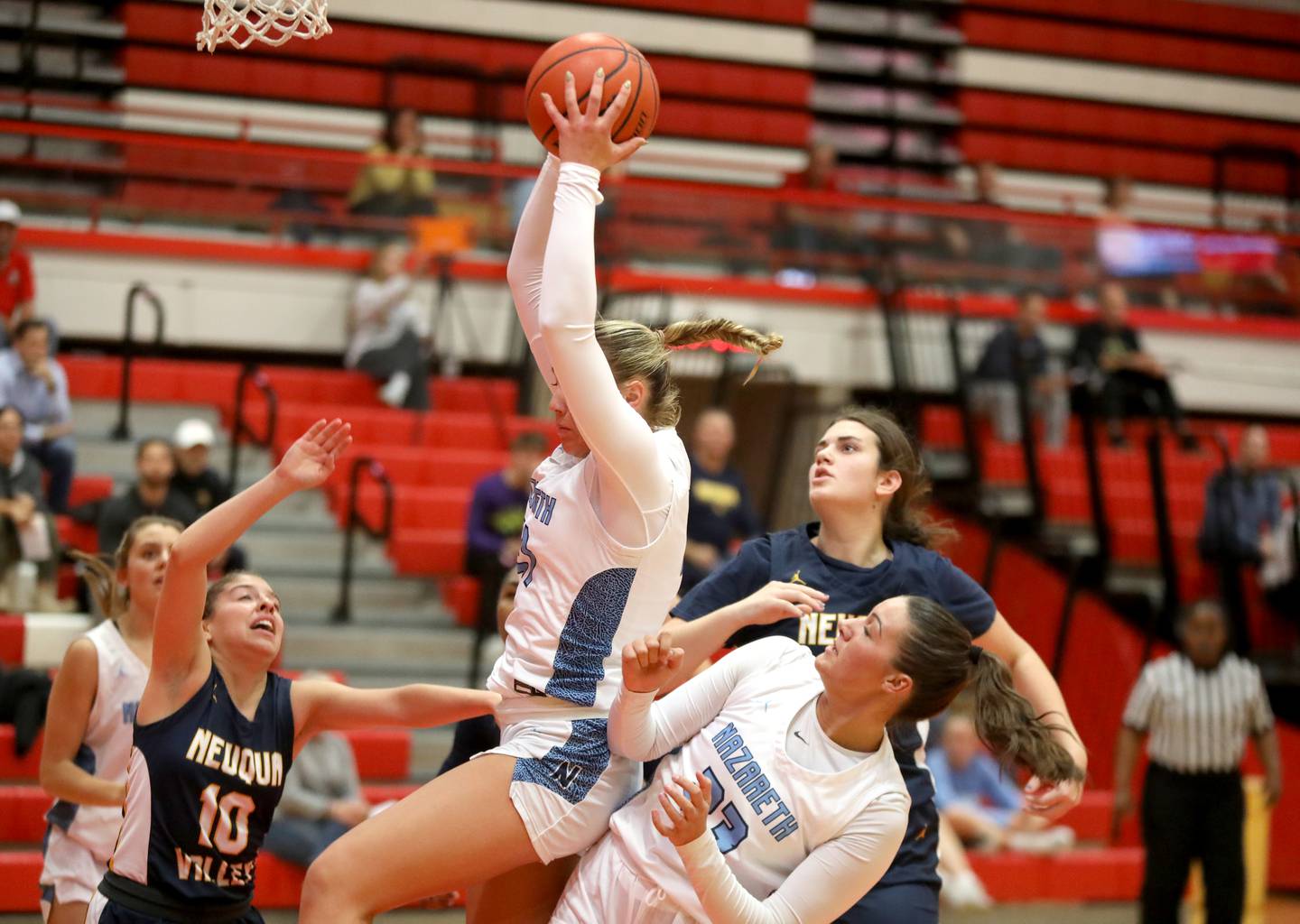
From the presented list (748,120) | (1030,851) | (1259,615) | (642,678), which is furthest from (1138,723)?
(748,120)

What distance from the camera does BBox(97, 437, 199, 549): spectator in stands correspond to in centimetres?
688

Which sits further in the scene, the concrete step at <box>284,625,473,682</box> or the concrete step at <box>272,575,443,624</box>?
the concrete step at <box>272,575,443,624</box>

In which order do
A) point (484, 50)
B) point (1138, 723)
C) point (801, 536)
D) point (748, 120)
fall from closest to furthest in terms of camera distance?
point (801, 536) < point (1138, 723) < point (484, 50) < point (748, 120)

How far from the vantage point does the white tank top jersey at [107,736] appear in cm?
374

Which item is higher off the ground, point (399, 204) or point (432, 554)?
point (399, 204)

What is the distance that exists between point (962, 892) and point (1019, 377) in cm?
377

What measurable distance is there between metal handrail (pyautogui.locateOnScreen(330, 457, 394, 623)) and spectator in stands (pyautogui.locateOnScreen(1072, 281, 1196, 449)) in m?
4.55

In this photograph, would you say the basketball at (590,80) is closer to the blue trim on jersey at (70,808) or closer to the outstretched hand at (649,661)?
the outstretched hand at (649,661)

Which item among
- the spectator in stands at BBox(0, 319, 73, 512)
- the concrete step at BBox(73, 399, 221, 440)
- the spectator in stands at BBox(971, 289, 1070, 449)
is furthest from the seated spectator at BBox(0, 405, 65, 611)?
the spectator in stands at BBox(971, 289, 1070, 449)

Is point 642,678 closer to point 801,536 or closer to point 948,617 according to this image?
point 948,617

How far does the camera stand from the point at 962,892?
6.93 m

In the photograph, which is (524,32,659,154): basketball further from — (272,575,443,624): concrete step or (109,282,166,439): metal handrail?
(109,282,166,439): metal handrail

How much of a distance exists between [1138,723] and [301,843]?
12.3ft

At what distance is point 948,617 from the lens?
290 cm
